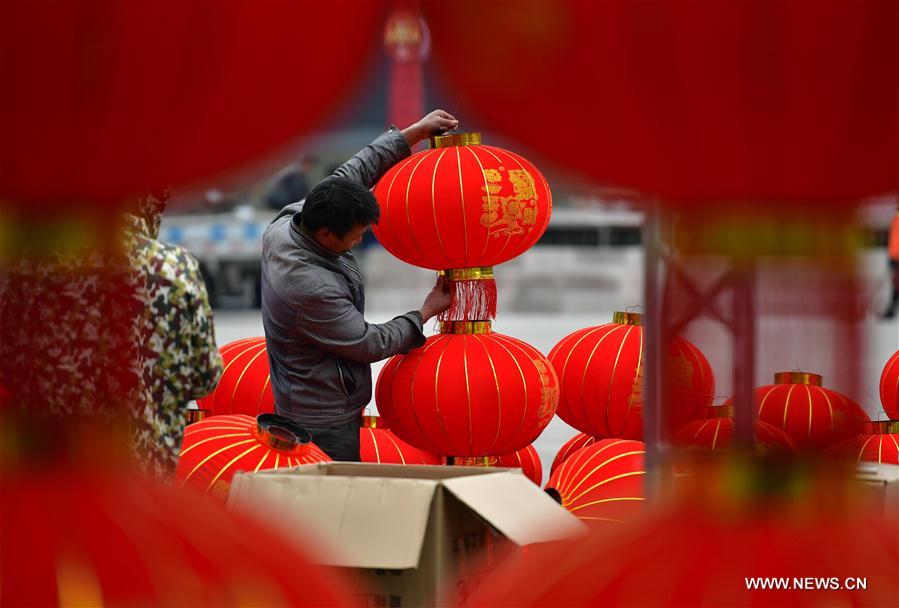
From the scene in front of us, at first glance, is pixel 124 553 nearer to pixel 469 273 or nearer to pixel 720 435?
pixel 720 435

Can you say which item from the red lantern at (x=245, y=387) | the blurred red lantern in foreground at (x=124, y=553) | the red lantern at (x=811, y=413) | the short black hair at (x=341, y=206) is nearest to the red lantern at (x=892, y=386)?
the short black hair at (x=341, y=206)

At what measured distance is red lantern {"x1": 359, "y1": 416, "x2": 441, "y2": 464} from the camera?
91.4 inches

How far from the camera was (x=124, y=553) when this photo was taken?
85 centimetres

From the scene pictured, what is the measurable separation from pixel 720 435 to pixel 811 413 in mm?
119

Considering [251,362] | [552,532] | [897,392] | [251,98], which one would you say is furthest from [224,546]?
[897,392]

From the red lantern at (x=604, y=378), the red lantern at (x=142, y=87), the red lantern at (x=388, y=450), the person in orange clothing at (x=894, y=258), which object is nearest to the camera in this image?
the red lantern at (x=142, y=87)

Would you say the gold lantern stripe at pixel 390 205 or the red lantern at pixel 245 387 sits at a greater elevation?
the gold lantern stripe at pixel 390 205

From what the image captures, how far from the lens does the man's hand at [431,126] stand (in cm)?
213

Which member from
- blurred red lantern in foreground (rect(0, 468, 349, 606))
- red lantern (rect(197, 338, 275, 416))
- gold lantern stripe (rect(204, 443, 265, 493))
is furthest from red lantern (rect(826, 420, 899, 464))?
red lantern (rect(197, 338, 275, 416))

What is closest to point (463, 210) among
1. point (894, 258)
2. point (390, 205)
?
point (390, 205)

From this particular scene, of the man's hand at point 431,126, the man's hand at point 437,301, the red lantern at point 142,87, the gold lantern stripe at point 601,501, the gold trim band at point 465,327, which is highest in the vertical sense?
the man's hand at point 431,126

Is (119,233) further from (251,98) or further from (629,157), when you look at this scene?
(629,157)

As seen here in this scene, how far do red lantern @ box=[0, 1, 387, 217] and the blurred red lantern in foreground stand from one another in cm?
21

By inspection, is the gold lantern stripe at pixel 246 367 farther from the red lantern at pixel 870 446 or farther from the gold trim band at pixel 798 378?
the gold trim band at pixel 798 378
